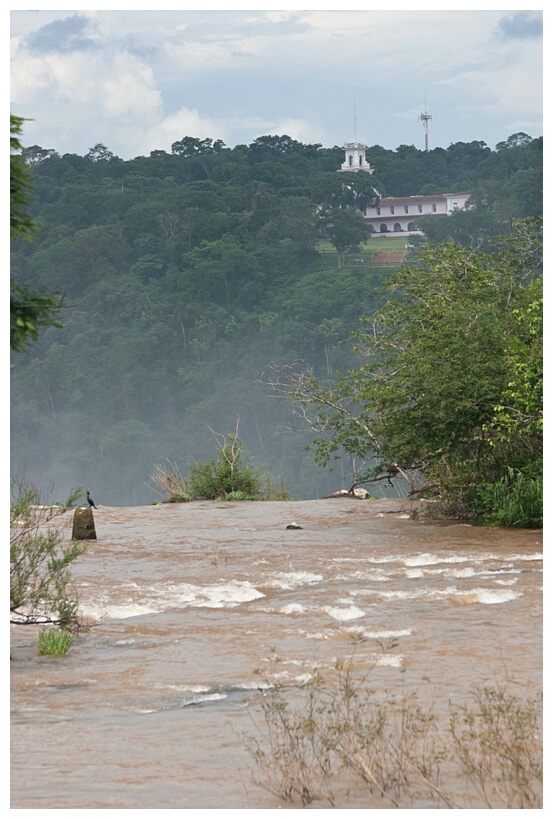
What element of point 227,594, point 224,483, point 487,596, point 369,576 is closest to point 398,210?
point 224,483

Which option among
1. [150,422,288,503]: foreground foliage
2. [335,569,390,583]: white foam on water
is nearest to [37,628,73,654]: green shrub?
[335,569,390,583]: white foam on water

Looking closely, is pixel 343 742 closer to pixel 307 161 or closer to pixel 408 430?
pixel 408 430

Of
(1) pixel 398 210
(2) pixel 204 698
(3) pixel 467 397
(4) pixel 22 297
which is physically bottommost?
(2) pixel 204 698

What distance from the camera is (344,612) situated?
10430 mm

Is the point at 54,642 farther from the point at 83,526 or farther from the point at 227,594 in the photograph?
the point at 83,526

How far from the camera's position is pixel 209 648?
9086mm

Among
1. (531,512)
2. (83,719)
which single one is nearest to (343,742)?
(83,719)

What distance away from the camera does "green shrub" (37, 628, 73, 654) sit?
8.88 m

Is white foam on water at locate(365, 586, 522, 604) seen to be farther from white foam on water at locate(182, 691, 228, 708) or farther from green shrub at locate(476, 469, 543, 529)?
green shrub at locate(476, 469, 543, 529)

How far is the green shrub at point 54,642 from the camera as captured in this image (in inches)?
349

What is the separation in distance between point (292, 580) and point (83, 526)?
5472 mm

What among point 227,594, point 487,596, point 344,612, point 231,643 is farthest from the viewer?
point 227,594

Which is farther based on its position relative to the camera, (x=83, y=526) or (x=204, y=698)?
(x=83, y=526)

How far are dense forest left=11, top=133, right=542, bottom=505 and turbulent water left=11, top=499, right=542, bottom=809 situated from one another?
4139 cm
